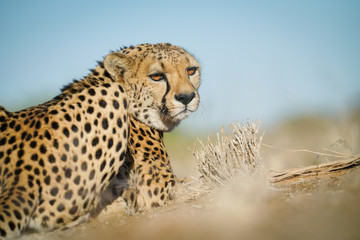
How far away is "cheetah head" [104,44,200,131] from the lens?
12.1 ft

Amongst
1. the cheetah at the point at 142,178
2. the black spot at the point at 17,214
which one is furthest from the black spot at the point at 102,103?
the black spot at the point at 17,214

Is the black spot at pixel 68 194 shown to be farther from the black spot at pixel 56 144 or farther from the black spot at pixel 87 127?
the black spot at pixel 87 127

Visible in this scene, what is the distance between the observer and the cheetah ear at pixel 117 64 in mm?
3684

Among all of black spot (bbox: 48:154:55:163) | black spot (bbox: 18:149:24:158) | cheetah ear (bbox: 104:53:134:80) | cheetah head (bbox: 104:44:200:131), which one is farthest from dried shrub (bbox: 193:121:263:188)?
black spot (bbox: 18:149:24:158)

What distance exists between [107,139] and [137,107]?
1.06m

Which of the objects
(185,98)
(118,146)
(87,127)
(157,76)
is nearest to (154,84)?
(157,76)

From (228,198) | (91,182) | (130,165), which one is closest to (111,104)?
(91,182)

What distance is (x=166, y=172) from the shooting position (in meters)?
3.49

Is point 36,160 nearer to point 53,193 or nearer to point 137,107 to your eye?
point 53,193

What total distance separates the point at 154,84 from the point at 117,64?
15.4 inches

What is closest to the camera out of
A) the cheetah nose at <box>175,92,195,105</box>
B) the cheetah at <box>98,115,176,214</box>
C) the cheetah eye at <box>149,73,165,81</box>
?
the cheetah at <box>98,115,176,214</box>

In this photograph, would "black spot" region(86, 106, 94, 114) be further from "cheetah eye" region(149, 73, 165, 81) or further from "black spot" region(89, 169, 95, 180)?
"cheetah eye" region(149, 73, 165, 81)

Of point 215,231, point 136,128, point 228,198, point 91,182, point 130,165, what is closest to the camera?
point 215,231

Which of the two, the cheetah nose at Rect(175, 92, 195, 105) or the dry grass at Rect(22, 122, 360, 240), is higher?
the cheetah nose at Rect(175, 92, 195, 105)
